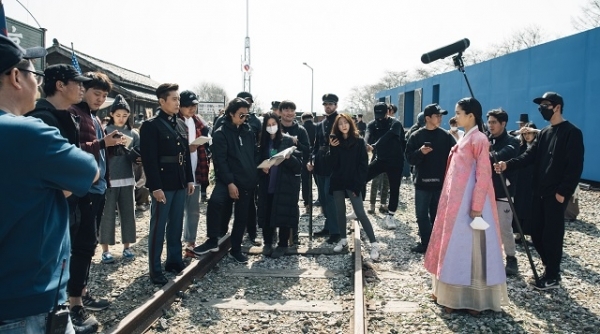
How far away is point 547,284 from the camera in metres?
4.90

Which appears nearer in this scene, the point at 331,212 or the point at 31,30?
the point at 31,30

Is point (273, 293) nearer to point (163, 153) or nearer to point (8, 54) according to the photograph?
point (163, 153)

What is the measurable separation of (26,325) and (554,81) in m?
16.2

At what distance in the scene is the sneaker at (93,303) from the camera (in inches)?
167

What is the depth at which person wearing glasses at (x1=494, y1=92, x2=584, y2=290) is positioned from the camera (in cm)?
467

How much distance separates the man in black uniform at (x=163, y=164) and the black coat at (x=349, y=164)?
2150mm

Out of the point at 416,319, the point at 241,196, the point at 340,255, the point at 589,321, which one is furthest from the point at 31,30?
the point at 589,321

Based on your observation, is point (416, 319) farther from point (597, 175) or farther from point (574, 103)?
point (574, 103)

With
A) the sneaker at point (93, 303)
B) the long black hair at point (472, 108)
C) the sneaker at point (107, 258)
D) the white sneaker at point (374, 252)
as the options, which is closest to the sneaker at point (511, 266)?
the white sneaker at point (374, 252)

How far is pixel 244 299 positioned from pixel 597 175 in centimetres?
1207

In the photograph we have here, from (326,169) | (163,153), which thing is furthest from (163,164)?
(326,169)

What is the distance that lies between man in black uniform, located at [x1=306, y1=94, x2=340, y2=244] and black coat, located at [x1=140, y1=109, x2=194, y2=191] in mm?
2157

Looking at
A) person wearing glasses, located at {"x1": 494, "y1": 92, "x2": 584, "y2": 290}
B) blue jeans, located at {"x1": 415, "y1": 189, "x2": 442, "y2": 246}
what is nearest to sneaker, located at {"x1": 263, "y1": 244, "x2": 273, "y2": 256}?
blue jeans, located at {"x1": 415, "y1": 189, "x2": 442, "y2": 246}

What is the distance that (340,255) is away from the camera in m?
6.27
